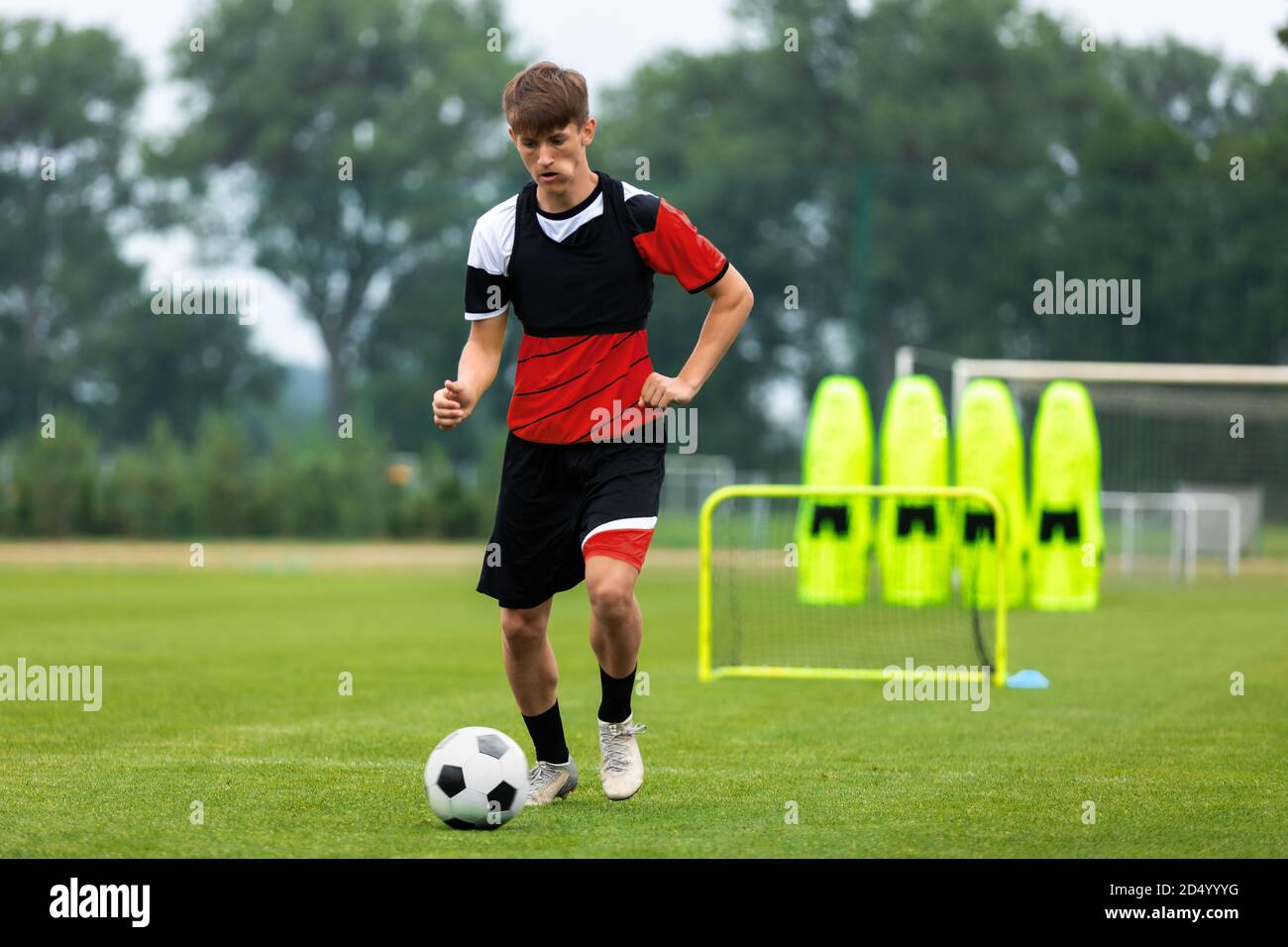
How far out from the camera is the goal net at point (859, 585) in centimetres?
1141

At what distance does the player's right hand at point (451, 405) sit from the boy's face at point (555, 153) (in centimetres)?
65

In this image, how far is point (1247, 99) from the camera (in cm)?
4953

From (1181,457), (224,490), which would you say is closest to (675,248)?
(224,490)

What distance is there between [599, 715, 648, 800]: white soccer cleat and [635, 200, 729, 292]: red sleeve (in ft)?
4.49

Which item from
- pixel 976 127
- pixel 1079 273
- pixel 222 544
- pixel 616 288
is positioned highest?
pixel 976 127

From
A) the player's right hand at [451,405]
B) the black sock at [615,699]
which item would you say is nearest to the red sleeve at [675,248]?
the player's right hand at [451,405]

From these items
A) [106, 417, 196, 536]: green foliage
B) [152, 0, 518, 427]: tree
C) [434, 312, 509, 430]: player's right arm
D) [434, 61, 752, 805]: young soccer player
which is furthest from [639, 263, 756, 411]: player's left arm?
[152, 0, 518, 427]: tree

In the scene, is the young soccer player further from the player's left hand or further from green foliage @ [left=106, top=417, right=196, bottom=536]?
green foliage @ [left=106, top=417, right=196, bottom=536]

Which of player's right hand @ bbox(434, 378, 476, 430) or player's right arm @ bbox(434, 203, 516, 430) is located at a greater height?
player's right arm @ bbox(434, 203, 516, 430)

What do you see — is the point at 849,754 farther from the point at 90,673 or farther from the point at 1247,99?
the point at 1247,99

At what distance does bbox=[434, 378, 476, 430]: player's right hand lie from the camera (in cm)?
509
